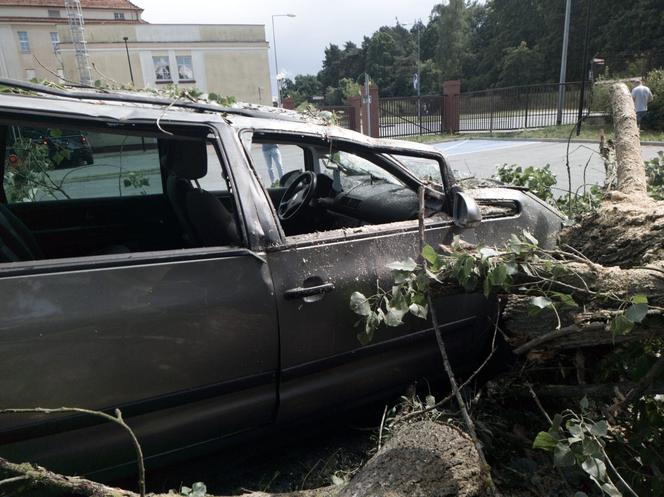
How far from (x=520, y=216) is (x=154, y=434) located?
6.80ft

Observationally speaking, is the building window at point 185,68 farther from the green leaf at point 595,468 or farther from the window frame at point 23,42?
the green leaf at point 595,468

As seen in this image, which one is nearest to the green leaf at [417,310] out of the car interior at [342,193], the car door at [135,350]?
the car door at [135,350]

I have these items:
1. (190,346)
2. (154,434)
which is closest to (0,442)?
(154,434)

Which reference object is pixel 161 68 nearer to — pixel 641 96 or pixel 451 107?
pixel 451 107

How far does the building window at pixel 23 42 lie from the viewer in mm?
48438

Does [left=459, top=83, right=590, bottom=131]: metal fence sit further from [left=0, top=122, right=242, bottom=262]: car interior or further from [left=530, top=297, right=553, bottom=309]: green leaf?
[left=530, top=297, right=553, bottom=309]: green leaf

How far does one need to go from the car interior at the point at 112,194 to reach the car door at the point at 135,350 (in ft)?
2.01

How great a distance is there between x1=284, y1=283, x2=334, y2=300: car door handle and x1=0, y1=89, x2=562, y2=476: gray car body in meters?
0.02

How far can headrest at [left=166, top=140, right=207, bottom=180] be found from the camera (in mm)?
2662

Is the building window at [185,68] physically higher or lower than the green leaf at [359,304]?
higher

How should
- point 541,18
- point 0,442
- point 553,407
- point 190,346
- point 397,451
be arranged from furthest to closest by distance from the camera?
point 541,18 < point 553,407 < point 190,346 < point 397,451 < point 0,442

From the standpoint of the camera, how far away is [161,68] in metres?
39.2

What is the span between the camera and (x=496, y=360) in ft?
9.16

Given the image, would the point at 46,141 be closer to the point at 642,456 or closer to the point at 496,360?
the point at 496,360
